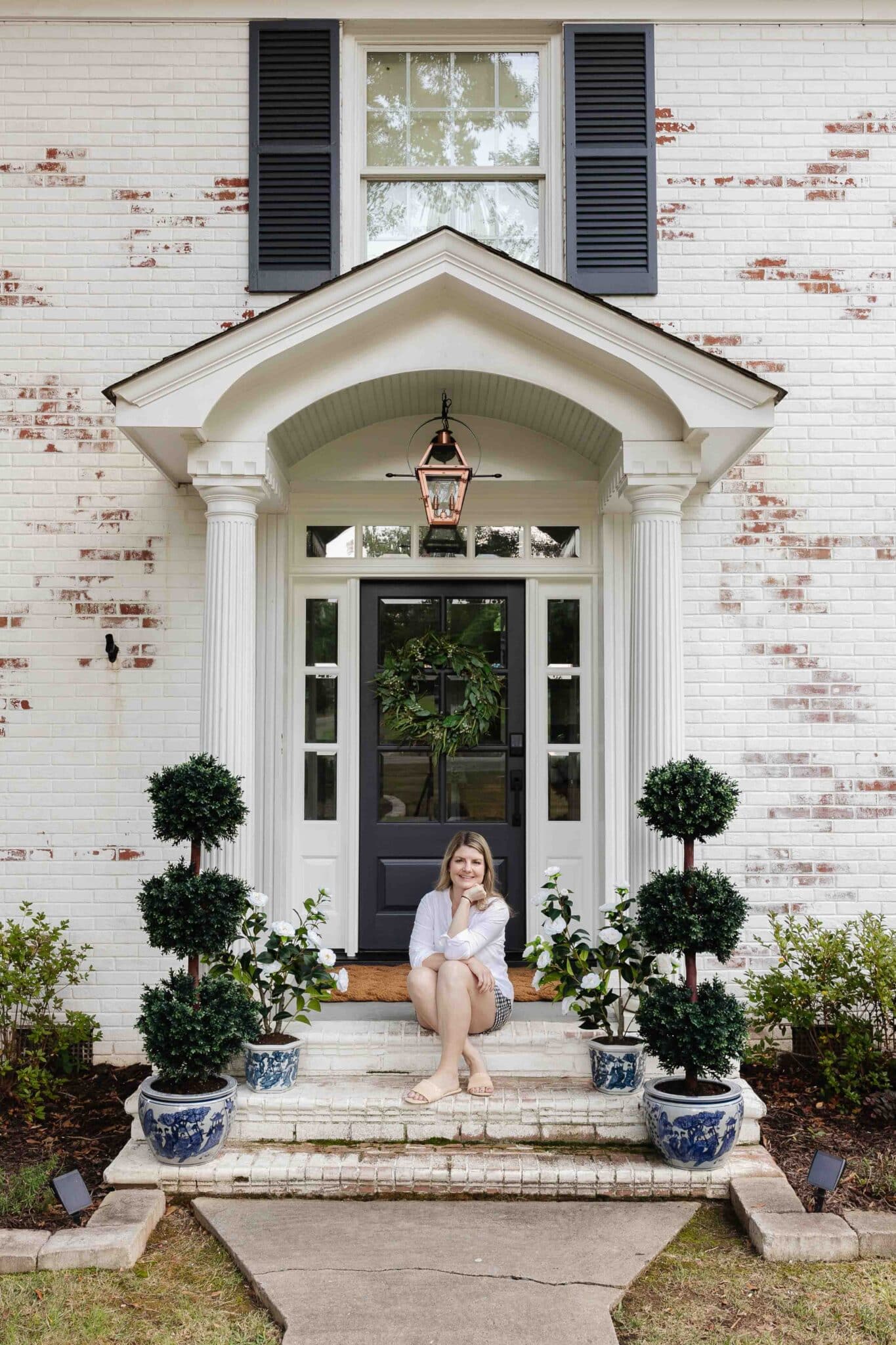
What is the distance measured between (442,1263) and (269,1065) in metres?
1.23

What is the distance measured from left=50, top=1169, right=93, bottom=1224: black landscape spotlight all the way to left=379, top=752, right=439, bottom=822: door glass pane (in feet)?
8.80

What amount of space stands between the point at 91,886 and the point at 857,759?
4.00 metres

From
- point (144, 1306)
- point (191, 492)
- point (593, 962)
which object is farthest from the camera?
point (191, 492)

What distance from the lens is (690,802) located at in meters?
4.13

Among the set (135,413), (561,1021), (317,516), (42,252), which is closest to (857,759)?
(561,1021)

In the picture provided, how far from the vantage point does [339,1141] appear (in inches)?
168

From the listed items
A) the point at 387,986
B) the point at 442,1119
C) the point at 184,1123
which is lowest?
the point at 442,1119

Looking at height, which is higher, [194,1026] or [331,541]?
[331,541]

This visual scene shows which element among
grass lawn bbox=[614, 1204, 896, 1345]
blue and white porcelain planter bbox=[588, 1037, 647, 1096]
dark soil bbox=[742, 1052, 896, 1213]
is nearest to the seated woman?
blue and white porcelain planter bbox=[588, 1037, 647, 1096]

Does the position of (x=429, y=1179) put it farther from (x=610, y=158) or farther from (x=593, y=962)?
(x=610, y=158)

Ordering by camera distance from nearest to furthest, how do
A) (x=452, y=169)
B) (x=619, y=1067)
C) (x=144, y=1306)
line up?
(x=144, y=1306) < (x=619, y=1067) < (x=452, y=169)

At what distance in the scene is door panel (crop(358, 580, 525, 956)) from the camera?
5.93m

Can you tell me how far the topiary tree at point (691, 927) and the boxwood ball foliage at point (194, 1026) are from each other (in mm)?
1529

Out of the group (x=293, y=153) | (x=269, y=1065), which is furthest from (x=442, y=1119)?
(x=293, y=153)
